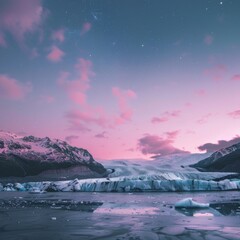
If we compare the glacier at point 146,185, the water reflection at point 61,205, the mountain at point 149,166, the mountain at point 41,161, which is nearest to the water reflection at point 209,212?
the water reflection at point 61,205

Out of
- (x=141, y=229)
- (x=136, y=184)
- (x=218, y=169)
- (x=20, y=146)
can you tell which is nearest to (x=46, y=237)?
(x=141, y=229)

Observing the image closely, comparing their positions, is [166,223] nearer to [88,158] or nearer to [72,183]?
[72,183]

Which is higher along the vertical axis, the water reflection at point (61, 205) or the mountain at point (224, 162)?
the mountain at point (224, 162)

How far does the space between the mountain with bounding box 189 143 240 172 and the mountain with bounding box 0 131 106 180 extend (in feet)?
41.5

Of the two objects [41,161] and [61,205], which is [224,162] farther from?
[61,205]

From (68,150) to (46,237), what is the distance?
128 ft

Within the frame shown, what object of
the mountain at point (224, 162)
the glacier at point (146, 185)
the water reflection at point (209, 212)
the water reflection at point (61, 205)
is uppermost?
the mountain at point (224, 162)

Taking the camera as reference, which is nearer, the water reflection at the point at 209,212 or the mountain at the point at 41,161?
the water reflection at the point at 209,212

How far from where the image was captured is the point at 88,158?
149 ft

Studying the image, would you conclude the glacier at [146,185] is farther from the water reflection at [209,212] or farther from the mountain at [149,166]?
the water reflection at [209,212]

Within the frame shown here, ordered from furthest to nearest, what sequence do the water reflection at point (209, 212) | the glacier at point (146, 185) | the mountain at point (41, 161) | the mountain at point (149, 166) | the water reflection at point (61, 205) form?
the mountain at point (41, 161)
the mountain at point (149, 166)
the glacier at point (146, 185)
the water reflection at point (61, 205)
the water reflection at point (209, 212)

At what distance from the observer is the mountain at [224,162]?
36188 mm

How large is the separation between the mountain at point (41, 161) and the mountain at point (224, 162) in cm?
1266

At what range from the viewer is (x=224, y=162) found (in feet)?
123
